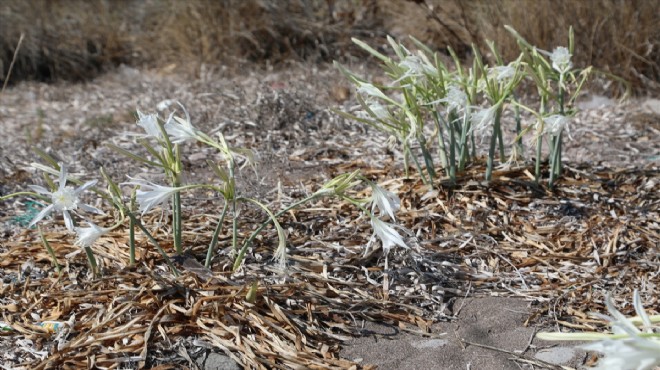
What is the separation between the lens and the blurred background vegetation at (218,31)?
6.27 meters

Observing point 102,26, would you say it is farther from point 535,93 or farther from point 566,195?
point 566,195

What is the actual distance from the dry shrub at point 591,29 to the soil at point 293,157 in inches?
11.6

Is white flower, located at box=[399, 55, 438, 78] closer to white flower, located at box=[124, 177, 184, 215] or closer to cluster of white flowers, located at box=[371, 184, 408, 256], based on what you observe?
cluster of white flowers, located at box=[371, 184, 408, 256]

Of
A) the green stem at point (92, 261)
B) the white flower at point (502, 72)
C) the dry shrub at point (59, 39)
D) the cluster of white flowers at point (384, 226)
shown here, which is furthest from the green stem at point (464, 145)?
the dry shrub at point (59, 39)

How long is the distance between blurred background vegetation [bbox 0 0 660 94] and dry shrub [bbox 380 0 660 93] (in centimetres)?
3

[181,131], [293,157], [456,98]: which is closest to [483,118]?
[456,98]

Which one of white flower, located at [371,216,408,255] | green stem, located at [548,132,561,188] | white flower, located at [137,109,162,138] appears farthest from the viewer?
green stem, located at [548,132,561,188]

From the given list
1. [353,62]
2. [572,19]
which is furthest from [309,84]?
[572,19]

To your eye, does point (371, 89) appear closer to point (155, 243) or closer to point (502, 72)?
point (502, 72)

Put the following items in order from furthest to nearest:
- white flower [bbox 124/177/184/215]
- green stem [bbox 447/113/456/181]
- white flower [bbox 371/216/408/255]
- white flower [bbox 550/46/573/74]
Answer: green stem [bbox 447/113/456/181]
white flower [bbox 550/46/573/74]
white flower [bbox 371/216/408/255]
white flower [bbox 124/177/184/215]

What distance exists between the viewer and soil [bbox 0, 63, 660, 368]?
2574 millimetres

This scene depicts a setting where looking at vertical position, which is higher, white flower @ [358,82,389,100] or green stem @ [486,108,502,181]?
white flower @ [358,82,389,100]

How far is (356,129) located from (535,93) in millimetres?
1570

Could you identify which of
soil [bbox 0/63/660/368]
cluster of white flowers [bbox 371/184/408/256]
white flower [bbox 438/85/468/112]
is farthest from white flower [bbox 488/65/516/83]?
cluster of white flowers [bbox 371/184/408/256]
